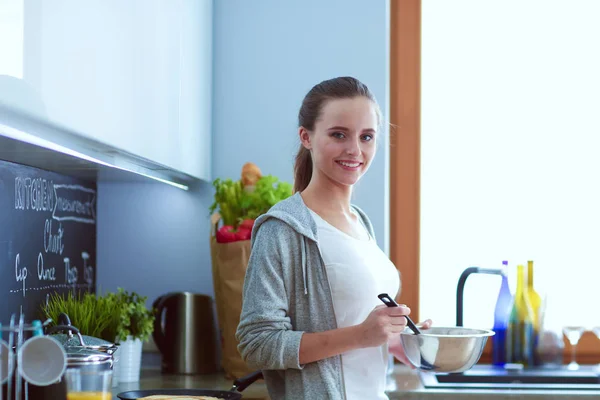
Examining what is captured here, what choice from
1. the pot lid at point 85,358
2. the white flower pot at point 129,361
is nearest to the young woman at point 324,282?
the pot lid at point 85,358

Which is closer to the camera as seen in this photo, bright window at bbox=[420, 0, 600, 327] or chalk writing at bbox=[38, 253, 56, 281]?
chalk writing at bbox=[38, 253, 56, 281]

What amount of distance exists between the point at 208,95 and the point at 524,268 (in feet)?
3.48

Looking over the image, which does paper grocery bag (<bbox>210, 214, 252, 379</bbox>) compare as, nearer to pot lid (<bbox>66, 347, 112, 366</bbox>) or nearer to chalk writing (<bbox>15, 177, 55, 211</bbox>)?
chalk writing (<bbox>15, 177, 55, 211</bbox>)

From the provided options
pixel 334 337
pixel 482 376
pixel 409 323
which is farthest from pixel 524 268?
pixel 334 337

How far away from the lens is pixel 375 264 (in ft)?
5.20

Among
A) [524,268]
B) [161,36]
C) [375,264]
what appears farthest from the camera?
[524,268]

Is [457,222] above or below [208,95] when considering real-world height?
below

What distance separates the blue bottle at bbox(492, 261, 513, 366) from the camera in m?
2.40

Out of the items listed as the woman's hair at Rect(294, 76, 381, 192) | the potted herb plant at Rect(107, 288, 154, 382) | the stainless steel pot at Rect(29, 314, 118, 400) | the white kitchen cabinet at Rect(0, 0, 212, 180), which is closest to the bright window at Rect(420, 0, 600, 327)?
the white kitchen cabinet at Rect(0, 0, 212, 180)

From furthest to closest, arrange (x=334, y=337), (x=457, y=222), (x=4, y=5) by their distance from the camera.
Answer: (x=457, y=222) → (x=334, y=337) → (x=4, y=5)

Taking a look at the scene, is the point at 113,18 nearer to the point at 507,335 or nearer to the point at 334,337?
the point at 334,337

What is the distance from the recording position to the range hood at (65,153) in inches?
46.6

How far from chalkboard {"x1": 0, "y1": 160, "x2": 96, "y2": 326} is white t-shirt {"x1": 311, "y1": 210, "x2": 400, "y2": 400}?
28.6 inches

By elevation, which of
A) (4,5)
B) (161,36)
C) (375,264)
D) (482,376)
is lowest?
(482,376)
